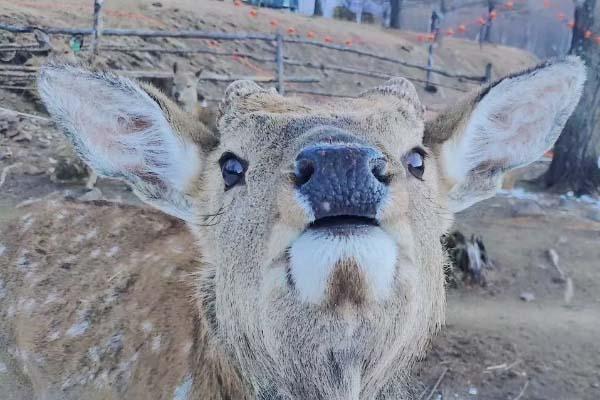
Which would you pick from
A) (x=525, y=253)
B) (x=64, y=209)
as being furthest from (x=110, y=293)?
(x=525, y=253)

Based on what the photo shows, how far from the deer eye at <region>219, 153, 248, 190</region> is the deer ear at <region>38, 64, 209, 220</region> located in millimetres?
323

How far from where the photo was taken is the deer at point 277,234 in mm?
1546

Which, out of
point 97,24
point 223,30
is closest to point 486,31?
point 223,30

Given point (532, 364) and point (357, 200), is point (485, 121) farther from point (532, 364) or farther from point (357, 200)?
point (532, 364)

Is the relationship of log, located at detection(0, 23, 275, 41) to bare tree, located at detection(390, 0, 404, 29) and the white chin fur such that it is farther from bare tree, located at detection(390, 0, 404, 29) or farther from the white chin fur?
bare tree, located at detection(390, 0, 404, 29)

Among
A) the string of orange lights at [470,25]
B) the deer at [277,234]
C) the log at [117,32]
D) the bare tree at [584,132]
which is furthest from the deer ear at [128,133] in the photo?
the log at [117,32]

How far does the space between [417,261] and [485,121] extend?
3.14 ft

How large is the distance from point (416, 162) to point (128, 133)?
1.16 metres

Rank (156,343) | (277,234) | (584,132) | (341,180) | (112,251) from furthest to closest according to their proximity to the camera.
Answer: (584,132), (112,251), (156,343), (277,234), (341,180)

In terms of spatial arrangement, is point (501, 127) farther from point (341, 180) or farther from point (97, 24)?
point (97, 24)

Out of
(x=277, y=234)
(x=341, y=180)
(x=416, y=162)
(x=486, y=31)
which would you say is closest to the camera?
(x=341, y=180)

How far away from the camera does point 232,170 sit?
2.09 meters

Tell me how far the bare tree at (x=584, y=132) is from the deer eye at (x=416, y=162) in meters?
6.85

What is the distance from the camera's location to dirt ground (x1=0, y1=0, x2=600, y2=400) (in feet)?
13.5
